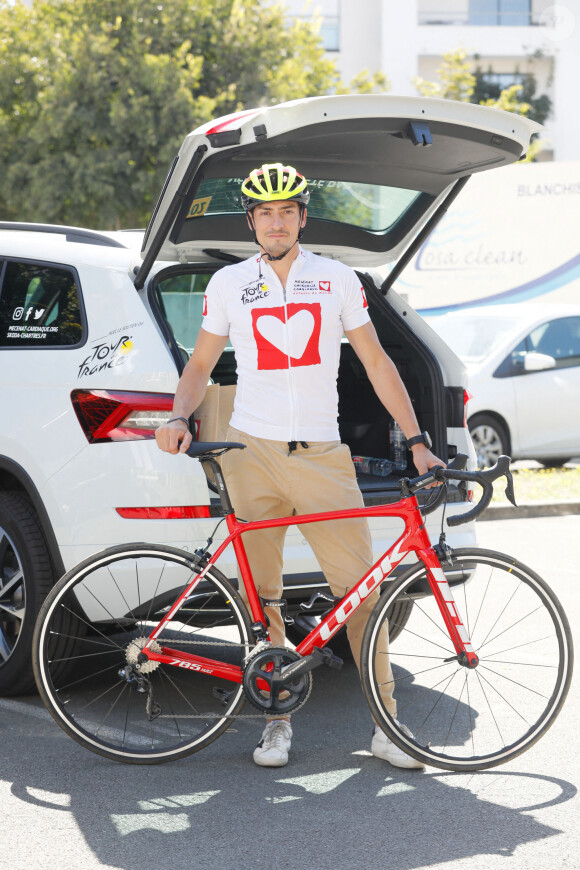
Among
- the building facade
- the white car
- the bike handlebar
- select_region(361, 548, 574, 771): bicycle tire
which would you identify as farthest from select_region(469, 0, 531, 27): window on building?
the bike handlebar

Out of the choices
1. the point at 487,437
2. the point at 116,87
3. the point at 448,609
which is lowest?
the point at 487,437

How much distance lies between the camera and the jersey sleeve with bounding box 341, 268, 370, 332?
13.0 ft

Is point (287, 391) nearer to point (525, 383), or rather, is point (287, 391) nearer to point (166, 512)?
point (166, 512)

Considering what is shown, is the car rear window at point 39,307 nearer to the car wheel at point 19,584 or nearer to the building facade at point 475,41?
the car wheel at point 19,584

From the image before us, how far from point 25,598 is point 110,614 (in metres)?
0.45

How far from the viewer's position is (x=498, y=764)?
3.87m

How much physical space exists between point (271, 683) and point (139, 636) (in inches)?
19.6

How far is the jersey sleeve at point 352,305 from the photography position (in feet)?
13.0

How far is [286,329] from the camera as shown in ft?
12.8

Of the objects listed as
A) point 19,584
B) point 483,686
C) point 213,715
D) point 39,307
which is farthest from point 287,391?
point 483,686

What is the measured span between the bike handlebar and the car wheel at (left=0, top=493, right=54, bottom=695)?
147 cm

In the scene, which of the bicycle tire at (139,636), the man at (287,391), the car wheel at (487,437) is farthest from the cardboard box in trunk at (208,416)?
the car wheel at (487,437)

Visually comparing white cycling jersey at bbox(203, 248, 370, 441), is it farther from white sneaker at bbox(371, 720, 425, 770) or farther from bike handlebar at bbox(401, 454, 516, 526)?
white sneaker at bbox(371, 720, 425, 770)

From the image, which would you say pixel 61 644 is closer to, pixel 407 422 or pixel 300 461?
pixel 300 461
